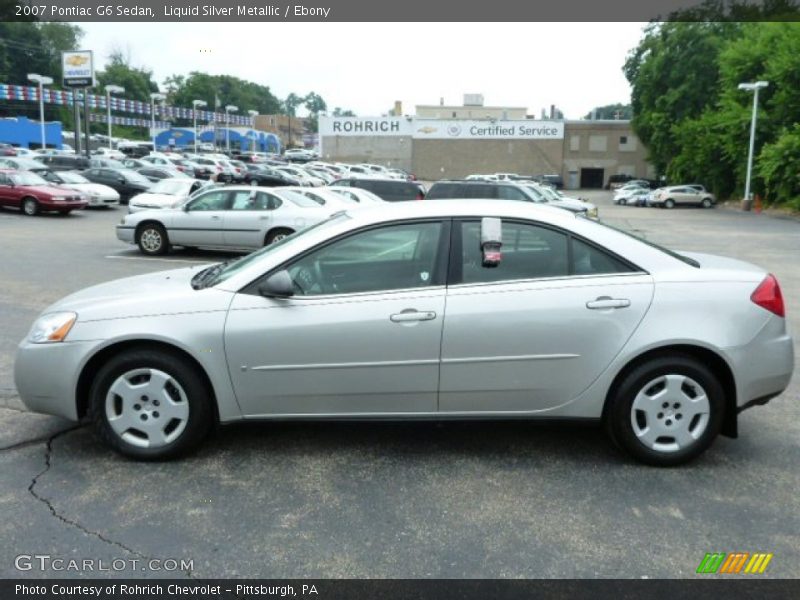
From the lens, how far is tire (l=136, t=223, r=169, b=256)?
45.7 feet

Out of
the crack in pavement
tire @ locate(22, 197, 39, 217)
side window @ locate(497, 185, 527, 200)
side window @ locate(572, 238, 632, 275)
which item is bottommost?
the crack in pavement

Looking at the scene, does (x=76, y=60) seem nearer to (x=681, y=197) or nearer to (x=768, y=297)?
(x=681, y=197)

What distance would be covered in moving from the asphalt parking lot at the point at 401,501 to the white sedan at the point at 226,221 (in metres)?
8.41

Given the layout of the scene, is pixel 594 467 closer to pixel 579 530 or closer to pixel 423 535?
pixel 579 530

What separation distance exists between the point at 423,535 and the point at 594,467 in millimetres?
1307

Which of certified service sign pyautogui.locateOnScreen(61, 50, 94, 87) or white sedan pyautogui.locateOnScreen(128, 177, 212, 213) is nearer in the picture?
white sedan pyautogui.locateOnScreen(128, 177, 212, 213)

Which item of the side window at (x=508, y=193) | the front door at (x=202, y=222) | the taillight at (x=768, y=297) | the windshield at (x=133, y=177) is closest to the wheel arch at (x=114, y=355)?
the taillight at (x=768, y=297)

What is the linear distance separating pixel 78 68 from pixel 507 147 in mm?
41000

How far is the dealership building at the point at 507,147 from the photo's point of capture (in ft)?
231

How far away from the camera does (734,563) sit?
10.3ft

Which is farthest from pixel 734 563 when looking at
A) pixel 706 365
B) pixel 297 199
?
pixel 297 199

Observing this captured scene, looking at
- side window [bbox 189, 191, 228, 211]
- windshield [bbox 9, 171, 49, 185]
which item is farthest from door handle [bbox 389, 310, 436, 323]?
windshield [bbox 9, 171, 49, 185]

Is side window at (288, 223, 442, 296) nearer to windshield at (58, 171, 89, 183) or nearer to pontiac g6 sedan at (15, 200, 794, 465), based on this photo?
pontiac g6 sedan at (15, 200, 794, 465)

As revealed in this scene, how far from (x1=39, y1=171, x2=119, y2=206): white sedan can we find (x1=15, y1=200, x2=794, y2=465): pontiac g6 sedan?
2236 cm
